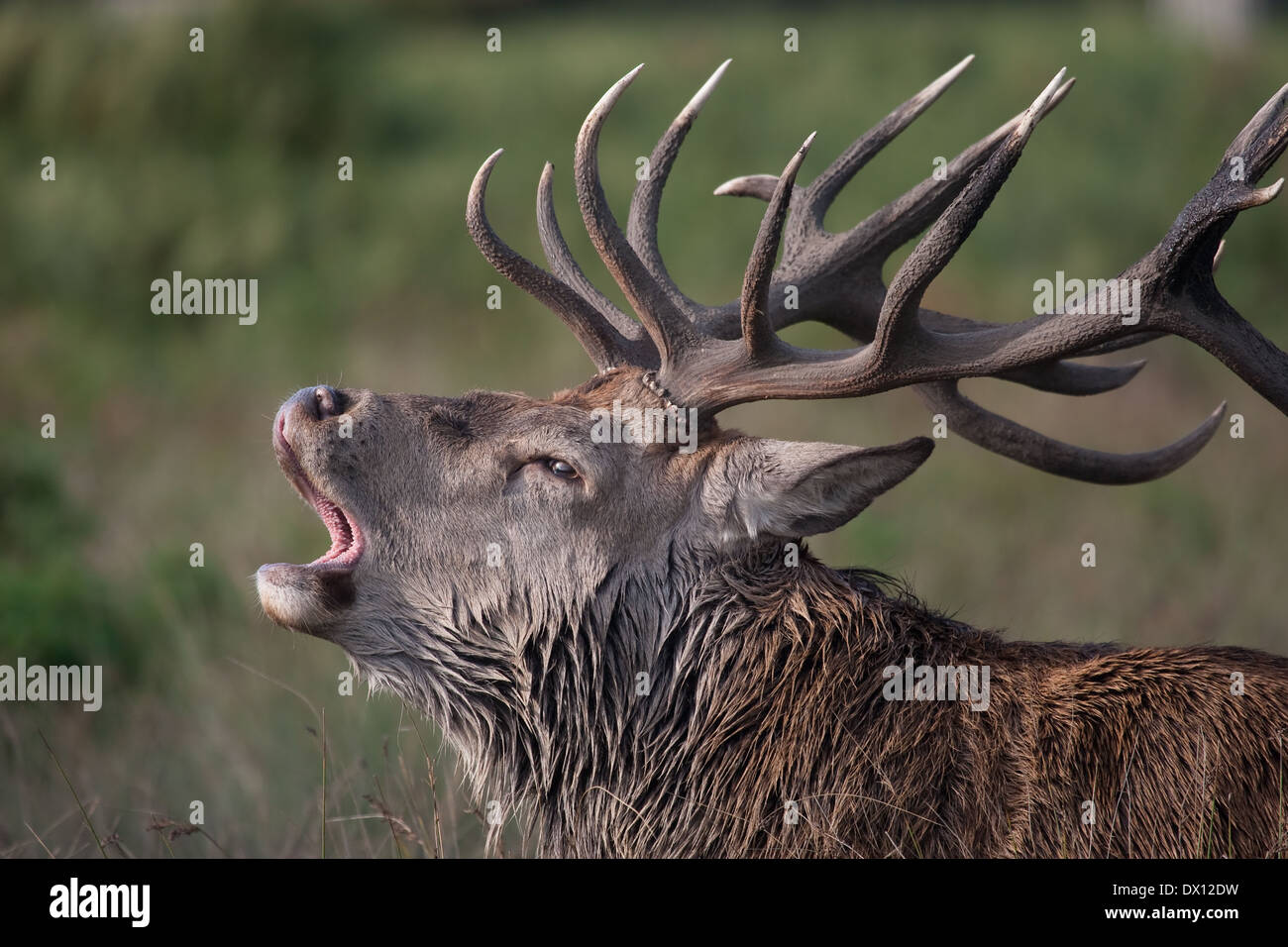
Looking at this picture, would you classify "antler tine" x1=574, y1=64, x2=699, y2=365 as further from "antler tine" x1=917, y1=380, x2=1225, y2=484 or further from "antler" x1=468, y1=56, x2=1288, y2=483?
"antler tine" x1=917, y1=380, x2=1225, y2=484

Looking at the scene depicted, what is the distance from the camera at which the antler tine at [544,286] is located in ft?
12.9

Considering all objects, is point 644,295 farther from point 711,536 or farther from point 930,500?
point 930,500

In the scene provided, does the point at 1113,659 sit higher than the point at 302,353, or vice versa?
the point at 302,353

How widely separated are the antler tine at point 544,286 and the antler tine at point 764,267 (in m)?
0.46

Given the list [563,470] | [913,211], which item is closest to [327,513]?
[563,470]

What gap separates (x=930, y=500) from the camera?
8609mm

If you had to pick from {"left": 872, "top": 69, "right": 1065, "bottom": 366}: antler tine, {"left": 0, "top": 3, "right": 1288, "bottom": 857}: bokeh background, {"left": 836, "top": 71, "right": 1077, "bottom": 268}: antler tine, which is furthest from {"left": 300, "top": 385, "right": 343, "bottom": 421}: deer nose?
{"left": 836, "top": 71, "right": 1077, "bottom": 268}: antler tine

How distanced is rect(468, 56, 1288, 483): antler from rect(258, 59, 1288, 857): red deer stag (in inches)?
0.4

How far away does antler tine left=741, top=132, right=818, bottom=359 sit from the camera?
11.7 ft

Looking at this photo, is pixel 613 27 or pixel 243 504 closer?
pixel 243 504

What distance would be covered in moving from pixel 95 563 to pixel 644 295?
4.57m

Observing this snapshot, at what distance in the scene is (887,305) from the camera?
3.57 meters
